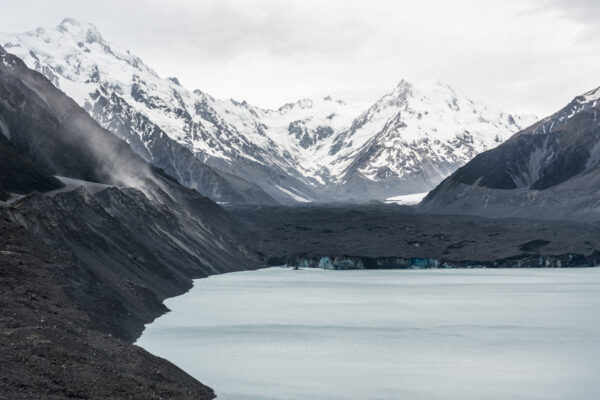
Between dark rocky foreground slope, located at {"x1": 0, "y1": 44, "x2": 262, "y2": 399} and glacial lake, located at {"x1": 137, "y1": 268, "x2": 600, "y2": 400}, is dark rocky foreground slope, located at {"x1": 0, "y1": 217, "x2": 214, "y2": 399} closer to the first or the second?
dark rocky foreground slope, located at {"x1": 0, "y1": 44, "x2": 262, "y2": 399}

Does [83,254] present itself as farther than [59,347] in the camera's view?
Yes

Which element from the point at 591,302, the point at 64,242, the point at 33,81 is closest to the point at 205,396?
the point at 64,242

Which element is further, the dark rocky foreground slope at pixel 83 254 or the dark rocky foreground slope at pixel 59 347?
the dark rocky foreground slope at pixel 83 254

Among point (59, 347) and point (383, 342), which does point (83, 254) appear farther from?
point (59, 347)

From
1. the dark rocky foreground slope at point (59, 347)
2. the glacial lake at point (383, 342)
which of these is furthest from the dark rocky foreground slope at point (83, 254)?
the glacial lake at point (383, 342)

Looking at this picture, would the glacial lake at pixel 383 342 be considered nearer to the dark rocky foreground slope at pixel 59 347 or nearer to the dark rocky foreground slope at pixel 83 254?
the dark rocky foreground slope at pixel 83 254

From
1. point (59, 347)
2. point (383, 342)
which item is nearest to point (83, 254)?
point (383, 342)

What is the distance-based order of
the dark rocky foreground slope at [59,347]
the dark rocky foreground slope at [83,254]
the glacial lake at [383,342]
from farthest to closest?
1. the glacial lake at [383,342]
2. the dark rocky foreground slope at [83,254]
3. the dark rocky foreground slope at [59,347]

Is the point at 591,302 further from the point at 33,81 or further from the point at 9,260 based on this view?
the point at 33,81
